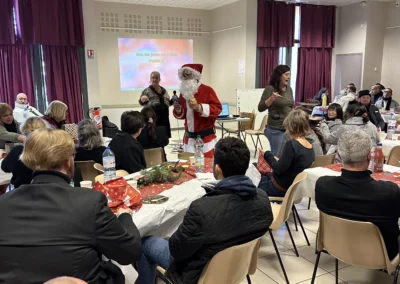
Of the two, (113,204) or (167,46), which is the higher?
(167,46)

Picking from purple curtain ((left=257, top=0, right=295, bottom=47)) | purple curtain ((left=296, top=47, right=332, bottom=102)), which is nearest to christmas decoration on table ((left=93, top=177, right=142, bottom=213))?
purple curtain ((left=257, top=0, right=295, bottom=47))

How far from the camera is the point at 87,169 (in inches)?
125

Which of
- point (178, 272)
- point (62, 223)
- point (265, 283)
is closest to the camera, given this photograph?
point (62, 223)

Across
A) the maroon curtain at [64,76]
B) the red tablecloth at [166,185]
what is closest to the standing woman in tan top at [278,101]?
the red tablecloth at [166,185]

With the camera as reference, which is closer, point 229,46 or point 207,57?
point 229,46

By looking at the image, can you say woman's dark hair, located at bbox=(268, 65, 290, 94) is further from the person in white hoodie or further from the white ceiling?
the white ceiling

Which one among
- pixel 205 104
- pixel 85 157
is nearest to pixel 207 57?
pixel 205 104

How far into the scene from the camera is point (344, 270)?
2691mm

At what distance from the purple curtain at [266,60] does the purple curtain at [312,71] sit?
85 centimetres

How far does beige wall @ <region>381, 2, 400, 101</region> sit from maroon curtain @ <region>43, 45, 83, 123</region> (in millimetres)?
7392

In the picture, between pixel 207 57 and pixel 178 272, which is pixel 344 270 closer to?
pixel 178 272

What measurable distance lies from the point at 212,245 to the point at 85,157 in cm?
199

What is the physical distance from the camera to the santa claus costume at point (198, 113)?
382cm

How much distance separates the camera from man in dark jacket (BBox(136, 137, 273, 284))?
1592mm
